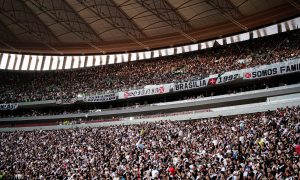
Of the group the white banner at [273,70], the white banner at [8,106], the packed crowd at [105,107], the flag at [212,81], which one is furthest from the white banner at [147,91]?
the white banner at [8,106]

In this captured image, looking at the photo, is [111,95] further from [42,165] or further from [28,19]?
[42,165]

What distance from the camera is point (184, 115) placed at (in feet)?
107

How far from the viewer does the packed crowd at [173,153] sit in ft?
45.5

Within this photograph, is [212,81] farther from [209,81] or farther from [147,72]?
[147,72]

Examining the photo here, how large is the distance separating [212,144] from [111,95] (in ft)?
77.6

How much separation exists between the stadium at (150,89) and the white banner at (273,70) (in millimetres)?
88

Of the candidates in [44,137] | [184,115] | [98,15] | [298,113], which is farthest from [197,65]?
[298,113]

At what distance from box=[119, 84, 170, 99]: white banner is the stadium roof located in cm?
606

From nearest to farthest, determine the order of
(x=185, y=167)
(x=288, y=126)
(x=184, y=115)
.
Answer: (x=185, y=167) → (x=288, y=126) → (x=184, y=115)

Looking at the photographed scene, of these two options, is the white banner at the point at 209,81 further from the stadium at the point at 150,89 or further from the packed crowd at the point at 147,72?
the packed crowd at the point at 147,72

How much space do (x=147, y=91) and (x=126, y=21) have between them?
25.4ft

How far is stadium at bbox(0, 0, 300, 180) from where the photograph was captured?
17.4 metres

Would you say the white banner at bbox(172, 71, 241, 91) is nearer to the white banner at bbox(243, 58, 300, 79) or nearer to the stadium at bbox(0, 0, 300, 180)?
the stadium at bbox(0, 0, 300, 180)

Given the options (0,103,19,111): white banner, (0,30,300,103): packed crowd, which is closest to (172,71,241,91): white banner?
(0,30,300,103): packed crowd
